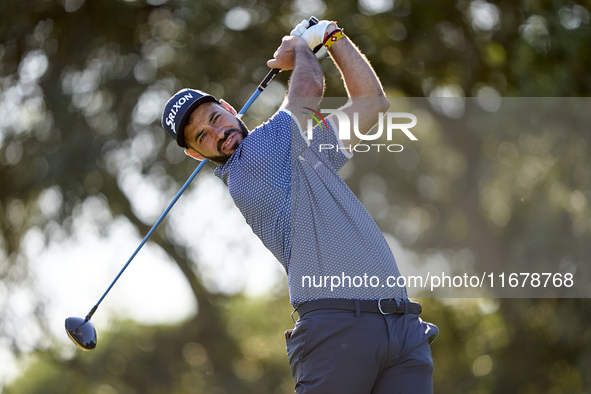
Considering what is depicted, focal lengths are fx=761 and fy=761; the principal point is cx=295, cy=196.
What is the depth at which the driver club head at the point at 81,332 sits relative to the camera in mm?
3311

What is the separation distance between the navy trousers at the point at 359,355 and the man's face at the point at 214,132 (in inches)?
27.0

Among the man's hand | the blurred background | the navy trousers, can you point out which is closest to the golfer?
the navy trousers

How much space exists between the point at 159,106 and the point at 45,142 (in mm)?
1195

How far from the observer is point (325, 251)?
2.40 m

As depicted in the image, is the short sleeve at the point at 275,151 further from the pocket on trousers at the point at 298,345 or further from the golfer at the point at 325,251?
the pocket on trousers at the point at 298,345

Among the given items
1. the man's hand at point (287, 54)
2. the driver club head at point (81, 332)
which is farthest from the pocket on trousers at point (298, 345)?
the driver club head at point (81, 332)

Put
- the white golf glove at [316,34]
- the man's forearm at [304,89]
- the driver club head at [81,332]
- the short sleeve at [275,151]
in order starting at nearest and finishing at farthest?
the short sleeve at [275,151]
the man's forearm at [304,89]
the white golf glove at [316,34]
the driver club head at [81,332]

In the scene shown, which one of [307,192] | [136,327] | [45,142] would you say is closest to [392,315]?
[307,192]

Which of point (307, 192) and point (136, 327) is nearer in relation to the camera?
point (307, 192)

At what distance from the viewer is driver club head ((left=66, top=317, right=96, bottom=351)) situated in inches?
130

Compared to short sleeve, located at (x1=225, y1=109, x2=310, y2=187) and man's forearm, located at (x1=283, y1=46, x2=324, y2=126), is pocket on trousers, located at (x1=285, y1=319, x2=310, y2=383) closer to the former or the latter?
short sleeve, located at (x1=225, y1=109, x2=310, y2=187)

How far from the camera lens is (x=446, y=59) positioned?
7488 mm

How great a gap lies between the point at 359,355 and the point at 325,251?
13.3 inches

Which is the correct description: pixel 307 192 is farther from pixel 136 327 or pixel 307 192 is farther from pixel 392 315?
pixel 136 327
